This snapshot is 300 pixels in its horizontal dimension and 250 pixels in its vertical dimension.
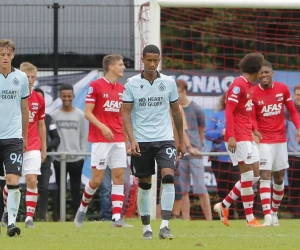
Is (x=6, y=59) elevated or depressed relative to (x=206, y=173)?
elevated

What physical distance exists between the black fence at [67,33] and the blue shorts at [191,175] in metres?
2.19

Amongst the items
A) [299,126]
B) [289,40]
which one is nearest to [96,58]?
[289,40]

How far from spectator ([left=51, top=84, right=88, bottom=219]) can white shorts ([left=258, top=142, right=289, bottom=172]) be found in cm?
377

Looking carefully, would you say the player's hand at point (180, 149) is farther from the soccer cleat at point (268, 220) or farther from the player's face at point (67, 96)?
the player's face at point (67, 96)

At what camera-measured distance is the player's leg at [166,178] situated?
35.0 ft

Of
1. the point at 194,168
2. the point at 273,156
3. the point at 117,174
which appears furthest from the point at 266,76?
the point at 194,168

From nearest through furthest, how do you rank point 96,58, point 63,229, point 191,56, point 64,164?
1. point 63,229
2. point 64,164
3. point 96,58
4. point 191,56

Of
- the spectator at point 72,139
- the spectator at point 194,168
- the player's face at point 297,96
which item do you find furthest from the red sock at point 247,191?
the spectator at point 72,139

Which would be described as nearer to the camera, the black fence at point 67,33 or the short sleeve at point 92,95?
the short sleeve at point 92,95

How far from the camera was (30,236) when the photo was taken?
38.2 ft

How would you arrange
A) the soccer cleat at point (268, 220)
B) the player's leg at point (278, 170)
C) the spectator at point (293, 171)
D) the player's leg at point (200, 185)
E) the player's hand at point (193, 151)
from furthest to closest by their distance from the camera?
the spectator at point (293, 171)
the player's leg at point (200, 185)
the player's hand at point (193, 151)
the player's leg at point (278, 170)
the soccer cleat at point (268, 220)

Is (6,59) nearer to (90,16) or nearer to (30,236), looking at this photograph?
(30,236)

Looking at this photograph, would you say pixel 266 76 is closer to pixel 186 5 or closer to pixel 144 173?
pixel 186 5

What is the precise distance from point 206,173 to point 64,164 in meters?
2.58
